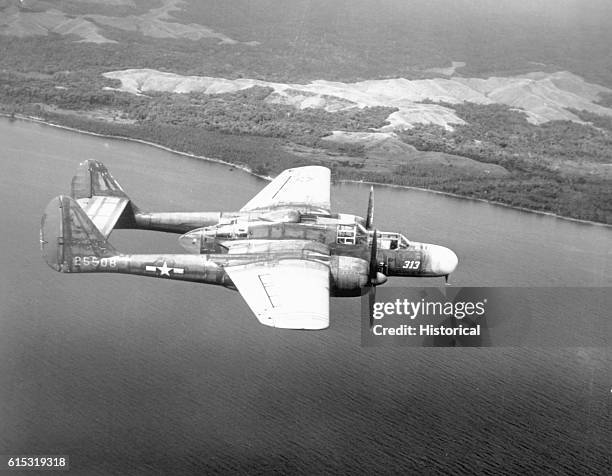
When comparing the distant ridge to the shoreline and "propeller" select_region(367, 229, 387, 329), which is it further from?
"propeller" select_region(367, 229, 387, 329)

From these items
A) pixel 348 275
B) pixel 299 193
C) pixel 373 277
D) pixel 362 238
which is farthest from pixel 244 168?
pixel 348 275

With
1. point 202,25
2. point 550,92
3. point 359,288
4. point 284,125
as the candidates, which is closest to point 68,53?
point 202,25

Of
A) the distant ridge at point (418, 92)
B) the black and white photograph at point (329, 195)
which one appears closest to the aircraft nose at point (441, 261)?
the black and white photograph at point (329, 195)

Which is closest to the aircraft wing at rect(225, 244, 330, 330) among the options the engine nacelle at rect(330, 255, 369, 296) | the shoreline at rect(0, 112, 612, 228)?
the engine nacelle at rect(330, 255, 369, 296)

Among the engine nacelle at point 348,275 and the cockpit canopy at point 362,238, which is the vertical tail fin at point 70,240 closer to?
the engine nacelle at point 348,275

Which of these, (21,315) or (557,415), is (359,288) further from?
(21,315)

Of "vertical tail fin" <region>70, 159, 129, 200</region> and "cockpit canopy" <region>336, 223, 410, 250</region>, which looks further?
"vertical tail fin" <region>70, 159, 129, 200</region>

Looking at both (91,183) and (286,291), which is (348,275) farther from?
(91,183)
